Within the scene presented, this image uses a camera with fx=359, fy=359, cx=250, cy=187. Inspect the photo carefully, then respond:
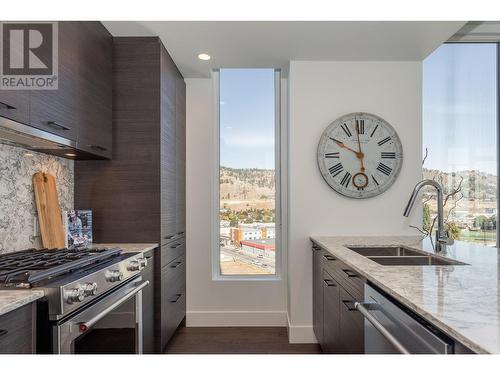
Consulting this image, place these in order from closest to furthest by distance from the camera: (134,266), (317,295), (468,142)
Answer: (134,266) → (317,295) → (468,142)

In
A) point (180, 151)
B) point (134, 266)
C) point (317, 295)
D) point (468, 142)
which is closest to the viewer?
point (134, 266)

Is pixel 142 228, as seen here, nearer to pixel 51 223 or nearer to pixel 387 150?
pixel 51 223

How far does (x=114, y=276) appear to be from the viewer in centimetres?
182

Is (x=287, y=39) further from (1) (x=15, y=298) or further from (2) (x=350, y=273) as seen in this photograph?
(1) (x=15, y=298)

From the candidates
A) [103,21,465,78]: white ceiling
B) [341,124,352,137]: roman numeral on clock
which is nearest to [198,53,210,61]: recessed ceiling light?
[103,21,465,78]: white ceiling

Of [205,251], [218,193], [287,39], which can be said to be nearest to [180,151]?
[218,193]

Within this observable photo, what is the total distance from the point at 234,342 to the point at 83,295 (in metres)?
1.89

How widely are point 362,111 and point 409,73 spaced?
53 cm

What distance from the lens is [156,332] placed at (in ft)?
8.34

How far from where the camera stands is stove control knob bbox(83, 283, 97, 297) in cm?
150

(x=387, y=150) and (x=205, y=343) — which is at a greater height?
(x=387, y=150)

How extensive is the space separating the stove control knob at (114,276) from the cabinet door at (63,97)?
2.59 feet

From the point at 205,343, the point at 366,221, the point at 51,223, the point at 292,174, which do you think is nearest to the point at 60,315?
the point at 51,223
